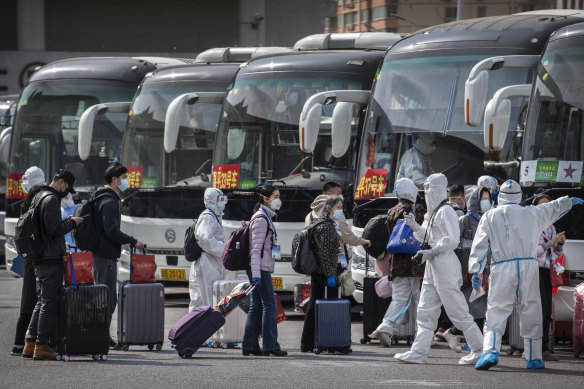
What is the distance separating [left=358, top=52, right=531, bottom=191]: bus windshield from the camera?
45.6ft

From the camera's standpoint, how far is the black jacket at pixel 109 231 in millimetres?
12055

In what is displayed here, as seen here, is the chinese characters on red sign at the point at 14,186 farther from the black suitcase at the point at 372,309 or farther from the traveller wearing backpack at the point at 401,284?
the traveller wearing backpack at the point at 401,284

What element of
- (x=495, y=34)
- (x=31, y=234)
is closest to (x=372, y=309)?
(x=495, y=34)

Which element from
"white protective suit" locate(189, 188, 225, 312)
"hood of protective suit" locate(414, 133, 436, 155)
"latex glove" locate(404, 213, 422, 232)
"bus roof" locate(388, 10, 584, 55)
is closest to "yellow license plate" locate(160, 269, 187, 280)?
"white protective suit" locate(189, 188, 225, 312)

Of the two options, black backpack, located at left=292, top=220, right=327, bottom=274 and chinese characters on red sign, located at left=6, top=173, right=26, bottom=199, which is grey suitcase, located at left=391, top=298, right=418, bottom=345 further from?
chinese characters on red sign, located at left=6, top=173, right=26, bottom=199

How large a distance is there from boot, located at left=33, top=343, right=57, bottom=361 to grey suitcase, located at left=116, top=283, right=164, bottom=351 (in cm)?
95

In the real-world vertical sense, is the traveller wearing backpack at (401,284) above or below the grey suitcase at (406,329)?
above

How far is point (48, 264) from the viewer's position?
37.2 ft

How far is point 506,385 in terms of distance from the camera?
9711 mm

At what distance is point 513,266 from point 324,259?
2.06 metres

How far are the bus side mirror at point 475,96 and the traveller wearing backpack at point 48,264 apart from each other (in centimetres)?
409

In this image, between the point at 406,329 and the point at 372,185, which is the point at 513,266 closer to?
the point at 406,329

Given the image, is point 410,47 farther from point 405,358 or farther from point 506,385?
point 506,385

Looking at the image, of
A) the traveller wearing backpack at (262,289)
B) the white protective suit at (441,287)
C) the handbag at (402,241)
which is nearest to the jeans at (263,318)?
the traveller wearing backpack at (262,289)
